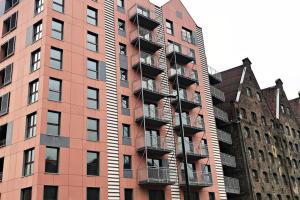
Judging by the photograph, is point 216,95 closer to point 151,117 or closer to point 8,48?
point 151,117

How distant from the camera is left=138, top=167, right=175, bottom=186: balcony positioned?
3120 centimetres

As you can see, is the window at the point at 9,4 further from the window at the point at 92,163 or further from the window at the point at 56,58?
the window at the point at 92,163

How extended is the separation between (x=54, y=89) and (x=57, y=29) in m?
5.65

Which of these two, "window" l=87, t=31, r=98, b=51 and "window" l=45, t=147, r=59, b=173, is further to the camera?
"window" l=87, t=31, r=98, b=51

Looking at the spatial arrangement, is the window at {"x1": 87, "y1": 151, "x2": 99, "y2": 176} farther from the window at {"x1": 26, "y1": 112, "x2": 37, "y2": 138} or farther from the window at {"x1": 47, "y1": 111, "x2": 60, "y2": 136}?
the window at {"x1": 26, "y1": 112, "x2": 37, "y2": 138}

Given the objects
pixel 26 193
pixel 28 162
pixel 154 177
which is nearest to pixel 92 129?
pixel 28 162

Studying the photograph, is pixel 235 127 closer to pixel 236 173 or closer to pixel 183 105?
pixel 236 173

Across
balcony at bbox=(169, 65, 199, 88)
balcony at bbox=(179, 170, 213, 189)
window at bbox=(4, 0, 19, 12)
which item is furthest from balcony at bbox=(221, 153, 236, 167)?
window at bbox=(4, 0, 19, 12)

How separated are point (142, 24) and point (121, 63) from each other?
6084 millimetres

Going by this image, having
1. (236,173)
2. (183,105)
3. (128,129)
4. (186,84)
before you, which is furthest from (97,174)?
(236,173)

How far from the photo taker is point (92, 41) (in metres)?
33.9

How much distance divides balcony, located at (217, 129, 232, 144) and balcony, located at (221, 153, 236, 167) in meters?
1.83

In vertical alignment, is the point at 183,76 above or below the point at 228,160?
above

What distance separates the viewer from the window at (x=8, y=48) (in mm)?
34031
